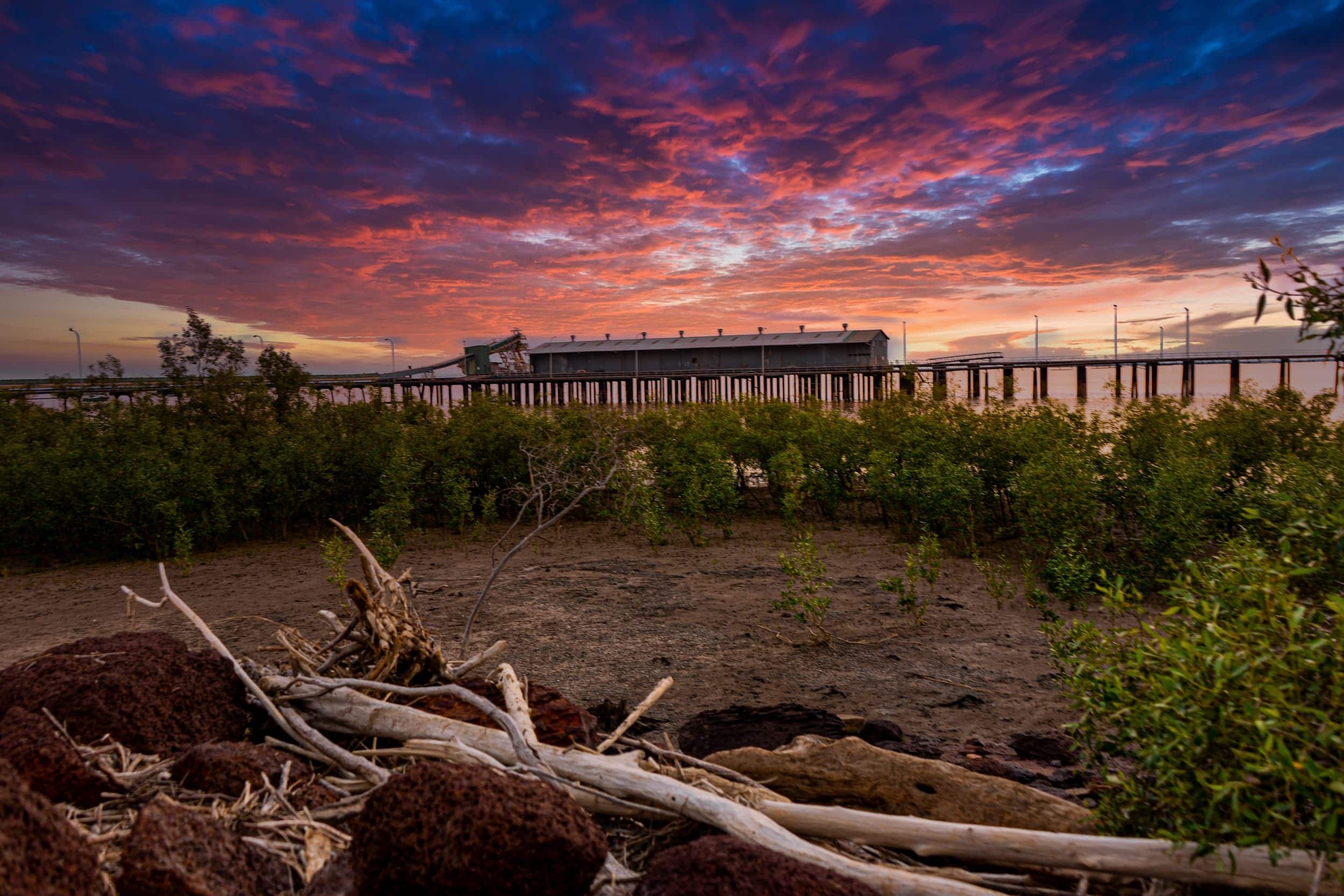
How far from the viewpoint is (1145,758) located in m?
2.33

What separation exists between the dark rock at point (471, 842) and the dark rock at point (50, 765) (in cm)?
106

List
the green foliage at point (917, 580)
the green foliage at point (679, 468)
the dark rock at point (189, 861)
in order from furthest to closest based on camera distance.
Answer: the green foliage at point (679, 468), the green foliage at point (917, 580), the dark rock at point (189, 861)

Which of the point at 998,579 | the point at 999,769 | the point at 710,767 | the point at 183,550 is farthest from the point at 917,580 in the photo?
the point at 183,550

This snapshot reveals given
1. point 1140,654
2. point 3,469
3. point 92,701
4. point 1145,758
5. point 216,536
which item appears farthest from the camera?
point 216,536

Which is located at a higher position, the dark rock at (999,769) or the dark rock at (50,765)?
the dark rock at (50,765)

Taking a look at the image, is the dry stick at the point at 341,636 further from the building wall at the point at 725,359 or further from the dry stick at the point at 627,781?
the building wall at the point at 725,359

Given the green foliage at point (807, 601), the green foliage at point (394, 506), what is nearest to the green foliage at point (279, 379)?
the green foliage at point (394, 506)

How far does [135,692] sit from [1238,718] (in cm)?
387

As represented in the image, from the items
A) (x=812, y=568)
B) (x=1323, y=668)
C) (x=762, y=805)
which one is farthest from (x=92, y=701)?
(x=812, y=568)

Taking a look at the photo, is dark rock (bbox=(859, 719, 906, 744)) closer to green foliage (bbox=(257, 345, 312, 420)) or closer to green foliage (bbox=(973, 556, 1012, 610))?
green foliage (bbox=(973, 556, 1012, 610))

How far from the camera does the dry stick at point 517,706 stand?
3029 millimetres

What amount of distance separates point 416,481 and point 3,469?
4.89 metres

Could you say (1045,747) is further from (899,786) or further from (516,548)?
(516,548)

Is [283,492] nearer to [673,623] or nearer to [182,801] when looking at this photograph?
[673,623]
